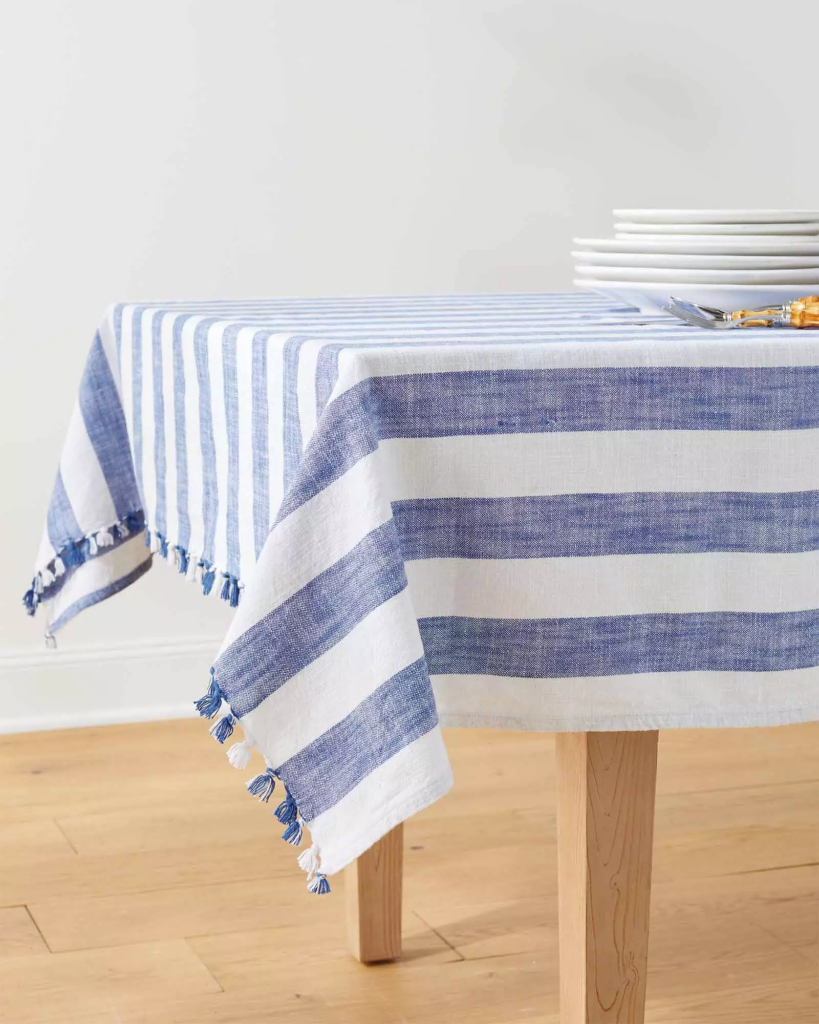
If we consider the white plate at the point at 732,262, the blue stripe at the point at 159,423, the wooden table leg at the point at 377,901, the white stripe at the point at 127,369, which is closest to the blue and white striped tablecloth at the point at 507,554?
the white plate at the point at 732,262

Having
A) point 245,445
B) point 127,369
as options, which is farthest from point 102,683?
point 245,445

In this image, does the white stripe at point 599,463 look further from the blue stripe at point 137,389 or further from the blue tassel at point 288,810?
the blue stripe at point 137,389

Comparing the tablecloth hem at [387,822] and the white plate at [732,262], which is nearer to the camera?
the tablecloth hem at [387,822]

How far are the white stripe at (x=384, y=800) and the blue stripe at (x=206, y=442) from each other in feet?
1.18

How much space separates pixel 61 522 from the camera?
1353 millimetres

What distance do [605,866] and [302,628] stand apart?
0.32 metres

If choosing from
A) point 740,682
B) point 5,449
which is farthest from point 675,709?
point 5,449

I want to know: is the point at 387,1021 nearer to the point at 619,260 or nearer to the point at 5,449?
the point at 619,260

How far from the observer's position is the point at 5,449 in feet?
7.27

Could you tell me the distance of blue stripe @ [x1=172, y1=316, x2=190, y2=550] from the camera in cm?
114

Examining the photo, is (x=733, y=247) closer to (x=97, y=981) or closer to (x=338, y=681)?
(x=338, y=681)

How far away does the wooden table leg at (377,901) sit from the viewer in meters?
1.44

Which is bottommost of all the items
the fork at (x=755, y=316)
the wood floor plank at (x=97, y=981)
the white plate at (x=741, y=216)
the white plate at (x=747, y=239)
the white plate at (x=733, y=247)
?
the wood floor plank at (x=97, y=981)

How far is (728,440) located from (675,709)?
6.7 inches
